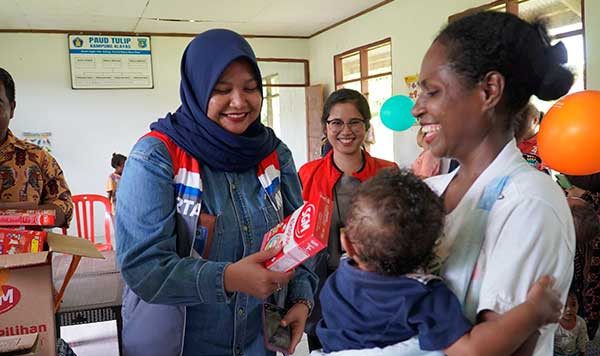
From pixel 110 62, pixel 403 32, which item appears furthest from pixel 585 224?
pixel 110 62

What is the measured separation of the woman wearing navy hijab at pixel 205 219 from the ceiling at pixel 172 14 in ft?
16.1

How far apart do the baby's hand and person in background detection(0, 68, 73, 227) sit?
1.63 metres

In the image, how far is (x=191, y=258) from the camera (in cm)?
120

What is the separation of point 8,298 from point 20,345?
122 mm

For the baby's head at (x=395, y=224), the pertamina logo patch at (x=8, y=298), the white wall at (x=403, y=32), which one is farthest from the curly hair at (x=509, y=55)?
the white wall at (x=403, y=32)

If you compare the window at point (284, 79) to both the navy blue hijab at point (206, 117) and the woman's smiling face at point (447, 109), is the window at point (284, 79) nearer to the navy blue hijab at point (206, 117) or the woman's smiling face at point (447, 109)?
the navy blue hijab at point (206, 117)

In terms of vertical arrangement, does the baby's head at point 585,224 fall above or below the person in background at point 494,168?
below

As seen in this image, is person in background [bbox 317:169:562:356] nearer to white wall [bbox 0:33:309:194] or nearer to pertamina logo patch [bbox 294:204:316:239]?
pertamina logo patch [bbox 294:204:316:239]

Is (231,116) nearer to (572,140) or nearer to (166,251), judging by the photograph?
(166,251)

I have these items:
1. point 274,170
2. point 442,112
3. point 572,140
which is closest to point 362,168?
point 572,140

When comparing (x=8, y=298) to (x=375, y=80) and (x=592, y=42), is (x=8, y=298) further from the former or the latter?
(x=375, y=80)

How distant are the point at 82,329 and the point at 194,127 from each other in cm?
322

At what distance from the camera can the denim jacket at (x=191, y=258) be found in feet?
3.82

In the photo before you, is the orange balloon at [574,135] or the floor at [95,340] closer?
the orange balloon at [574,135]
